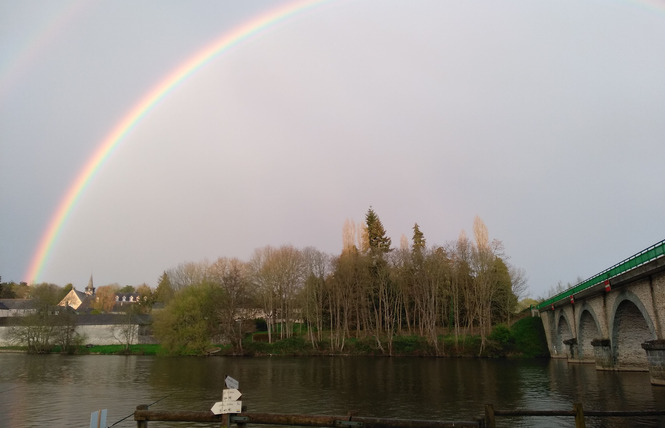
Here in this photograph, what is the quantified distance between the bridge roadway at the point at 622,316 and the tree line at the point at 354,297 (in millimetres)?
→ 17844

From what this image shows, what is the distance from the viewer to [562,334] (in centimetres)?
6153

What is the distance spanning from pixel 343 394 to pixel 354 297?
49734mm

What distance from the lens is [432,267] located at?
75.1m

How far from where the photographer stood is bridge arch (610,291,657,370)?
115ft

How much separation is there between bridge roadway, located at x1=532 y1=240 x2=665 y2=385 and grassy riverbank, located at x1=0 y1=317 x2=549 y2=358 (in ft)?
29.9

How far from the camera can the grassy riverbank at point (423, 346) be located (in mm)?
67750

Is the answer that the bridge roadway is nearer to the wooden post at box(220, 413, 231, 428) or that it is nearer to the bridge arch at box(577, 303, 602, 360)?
the bridge arch at box(577, 303, 602, 360)

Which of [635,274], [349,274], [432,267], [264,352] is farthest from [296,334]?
[635,274]

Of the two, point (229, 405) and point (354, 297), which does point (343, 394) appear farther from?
point (354, 297)

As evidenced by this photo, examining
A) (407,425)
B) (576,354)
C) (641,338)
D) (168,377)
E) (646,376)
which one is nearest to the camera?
(407,425)

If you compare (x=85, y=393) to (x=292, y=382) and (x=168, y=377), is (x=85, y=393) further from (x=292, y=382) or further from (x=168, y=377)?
(x=292, y=382)

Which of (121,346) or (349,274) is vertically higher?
(349,274)

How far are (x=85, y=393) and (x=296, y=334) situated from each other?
54.8 meters

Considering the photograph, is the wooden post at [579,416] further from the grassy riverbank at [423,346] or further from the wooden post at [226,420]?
the grassy riverbank at [423,346]
